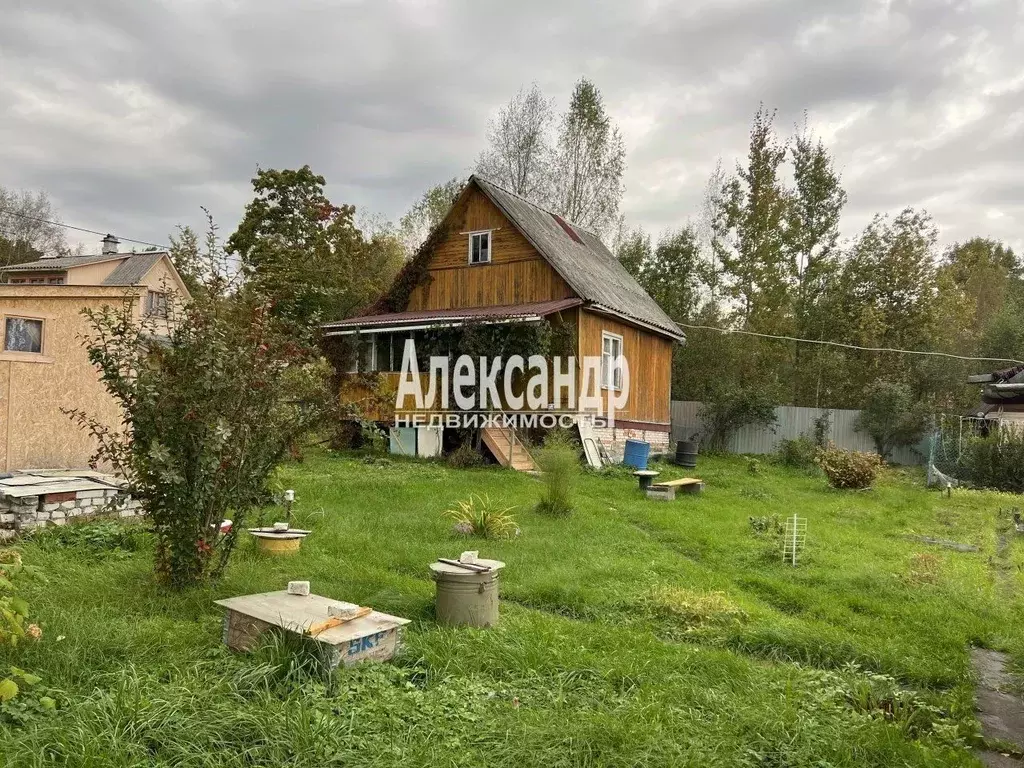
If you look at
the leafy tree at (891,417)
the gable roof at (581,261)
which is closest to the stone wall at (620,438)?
the gable roof at (581,261)

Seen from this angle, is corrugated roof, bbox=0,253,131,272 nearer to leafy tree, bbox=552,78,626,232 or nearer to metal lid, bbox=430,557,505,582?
leafy tree, bbox=552,78,626,232

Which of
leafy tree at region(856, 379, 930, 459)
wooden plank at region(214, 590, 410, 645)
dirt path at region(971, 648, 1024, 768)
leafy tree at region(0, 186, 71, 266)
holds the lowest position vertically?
dirt path at region(971, 648, 1024, 768)

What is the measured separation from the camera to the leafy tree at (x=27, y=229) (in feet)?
111

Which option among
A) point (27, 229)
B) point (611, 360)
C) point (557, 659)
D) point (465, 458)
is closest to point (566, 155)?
point (611, 360)

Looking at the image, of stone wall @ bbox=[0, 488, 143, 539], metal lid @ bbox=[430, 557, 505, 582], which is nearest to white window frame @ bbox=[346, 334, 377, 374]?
stone wall @ bbox=[0, 488, 143, 539]

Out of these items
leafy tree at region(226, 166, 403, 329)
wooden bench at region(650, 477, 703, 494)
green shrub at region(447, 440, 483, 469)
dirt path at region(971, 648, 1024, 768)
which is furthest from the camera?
leafy tree at region(226, 166, 403, 329)

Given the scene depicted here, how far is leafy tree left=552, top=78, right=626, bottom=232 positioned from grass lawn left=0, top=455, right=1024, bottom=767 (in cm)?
2057

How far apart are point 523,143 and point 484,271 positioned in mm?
11433

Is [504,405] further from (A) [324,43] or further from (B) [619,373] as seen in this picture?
(A) [324,43]

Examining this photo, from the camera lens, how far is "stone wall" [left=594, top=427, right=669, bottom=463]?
1633 cm

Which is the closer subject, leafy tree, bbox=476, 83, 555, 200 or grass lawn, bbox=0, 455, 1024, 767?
grass lawn, bbox=0, 455, 1024, 767

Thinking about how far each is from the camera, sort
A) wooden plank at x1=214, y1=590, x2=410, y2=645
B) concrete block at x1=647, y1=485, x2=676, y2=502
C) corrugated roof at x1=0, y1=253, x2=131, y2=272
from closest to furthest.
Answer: wooden plank at x1=214, y1=590, x2=410, y2=645 → concrete block at x1=647, y1=485, x2=676, y2=502 → corrugated roof at x1=0, y1=253, x2=131, y2=272

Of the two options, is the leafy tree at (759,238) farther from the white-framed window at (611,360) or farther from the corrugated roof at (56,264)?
the corrugated roof at (56,264)

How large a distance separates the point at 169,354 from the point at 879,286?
2550cm
